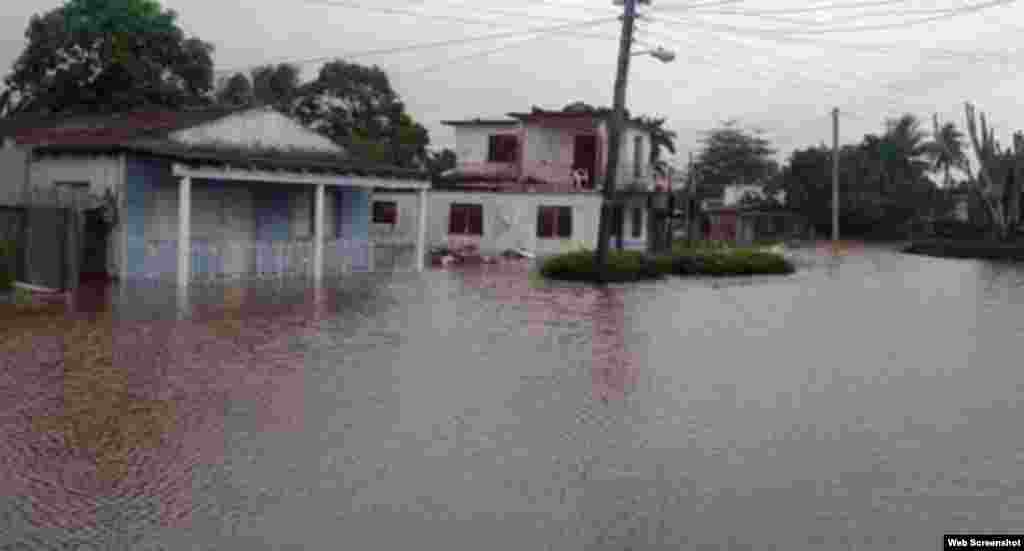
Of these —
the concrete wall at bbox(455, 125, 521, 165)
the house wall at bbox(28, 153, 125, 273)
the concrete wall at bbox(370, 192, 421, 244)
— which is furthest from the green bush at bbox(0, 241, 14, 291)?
the concrete wall at bbox(455, 125, 521, 165)

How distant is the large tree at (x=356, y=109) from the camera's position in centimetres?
5672

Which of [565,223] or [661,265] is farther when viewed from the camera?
[565,223]

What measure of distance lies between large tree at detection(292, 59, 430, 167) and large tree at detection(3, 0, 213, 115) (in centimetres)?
1655

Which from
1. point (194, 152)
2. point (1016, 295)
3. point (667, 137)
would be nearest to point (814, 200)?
point (667, 137)

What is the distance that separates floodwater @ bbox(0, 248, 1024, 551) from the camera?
23.4 feet

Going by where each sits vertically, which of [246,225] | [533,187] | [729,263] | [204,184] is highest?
[533,187]

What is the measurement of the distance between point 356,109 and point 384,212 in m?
15.2

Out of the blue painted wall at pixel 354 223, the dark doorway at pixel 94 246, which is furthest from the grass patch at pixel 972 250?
the dark doorway at pixel 94 246

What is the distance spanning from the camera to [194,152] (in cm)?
2525

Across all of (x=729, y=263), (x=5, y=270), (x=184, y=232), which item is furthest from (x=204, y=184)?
(x=729, y=263)

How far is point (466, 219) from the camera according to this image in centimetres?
4353

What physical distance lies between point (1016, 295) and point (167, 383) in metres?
23.6

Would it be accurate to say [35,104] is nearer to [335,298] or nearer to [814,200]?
[335,298]

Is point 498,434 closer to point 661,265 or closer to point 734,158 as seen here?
point 661,265
